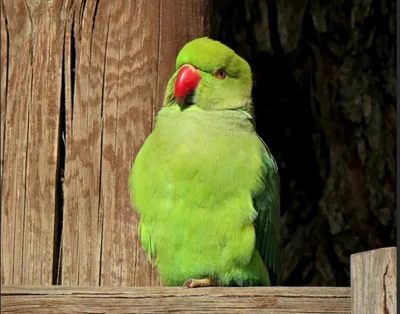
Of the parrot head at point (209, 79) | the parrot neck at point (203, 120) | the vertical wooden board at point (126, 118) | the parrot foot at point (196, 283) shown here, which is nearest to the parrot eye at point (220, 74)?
the parrot head at point (209, 79)

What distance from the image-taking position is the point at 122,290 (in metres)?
2.30

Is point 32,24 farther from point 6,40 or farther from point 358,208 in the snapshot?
point 358,208

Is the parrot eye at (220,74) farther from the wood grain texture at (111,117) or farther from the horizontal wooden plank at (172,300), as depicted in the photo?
the horizontal wooden plank at (172,300)

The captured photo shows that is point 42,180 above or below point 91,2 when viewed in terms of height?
below

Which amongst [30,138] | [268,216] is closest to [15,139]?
[30,138]

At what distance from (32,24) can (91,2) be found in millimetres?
224

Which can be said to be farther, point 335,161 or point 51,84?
point 335,161

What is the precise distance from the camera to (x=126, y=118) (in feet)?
9.23

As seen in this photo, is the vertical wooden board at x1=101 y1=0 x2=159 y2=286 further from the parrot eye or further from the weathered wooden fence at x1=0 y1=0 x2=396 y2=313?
the parrot eye

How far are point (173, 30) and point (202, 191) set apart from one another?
22.5 inches

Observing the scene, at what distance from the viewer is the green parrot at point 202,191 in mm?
2721

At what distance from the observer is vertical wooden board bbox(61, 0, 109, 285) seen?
9.12ft

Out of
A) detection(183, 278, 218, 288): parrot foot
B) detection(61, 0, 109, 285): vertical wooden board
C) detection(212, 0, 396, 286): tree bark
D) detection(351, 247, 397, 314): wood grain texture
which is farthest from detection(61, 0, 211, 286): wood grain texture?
detection(212, 0, 396, 286): tree bark

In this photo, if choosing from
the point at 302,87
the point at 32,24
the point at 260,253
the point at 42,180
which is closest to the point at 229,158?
the point at 260,253
